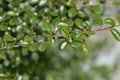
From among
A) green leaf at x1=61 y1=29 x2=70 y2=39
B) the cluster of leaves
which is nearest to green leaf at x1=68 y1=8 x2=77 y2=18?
the cluster of leaves

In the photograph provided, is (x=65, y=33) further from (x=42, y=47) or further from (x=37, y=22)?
(x=37, y=22)

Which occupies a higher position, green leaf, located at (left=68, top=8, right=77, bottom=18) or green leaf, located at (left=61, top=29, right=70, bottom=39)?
green leaf, located at (left=68, top=8, right=77, bottom=18)

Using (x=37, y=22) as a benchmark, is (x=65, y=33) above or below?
below

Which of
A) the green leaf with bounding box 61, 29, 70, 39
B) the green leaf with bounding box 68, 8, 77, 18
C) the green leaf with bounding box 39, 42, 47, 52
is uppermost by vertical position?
the green leaf with bounding box 68, 8, 77, 18

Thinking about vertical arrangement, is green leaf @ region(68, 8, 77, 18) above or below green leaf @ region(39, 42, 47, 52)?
above

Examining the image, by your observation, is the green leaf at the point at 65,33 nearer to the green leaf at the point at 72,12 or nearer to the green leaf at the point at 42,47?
the green leaf at the point at 42,47

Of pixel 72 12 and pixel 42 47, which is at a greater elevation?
pixel 72 12

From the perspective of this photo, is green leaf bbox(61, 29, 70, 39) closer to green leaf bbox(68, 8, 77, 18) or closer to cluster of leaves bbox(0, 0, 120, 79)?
cluster of leaves bbox(0, 0, 120, 79)

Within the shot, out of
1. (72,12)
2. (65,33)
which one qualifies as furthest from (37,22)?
(65,33)

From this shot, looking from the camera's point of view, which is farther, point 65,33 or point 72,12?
point 72,12

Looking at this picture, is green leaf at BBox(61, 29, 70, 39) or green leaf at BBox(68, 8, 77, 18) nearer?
green leaf at BBox(61, 29, 70, 39)

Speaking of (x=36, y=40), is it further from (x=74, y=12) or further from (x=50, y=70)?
(x=50, y=70)

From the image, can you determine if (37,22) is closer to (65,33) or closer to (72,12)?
(72,12)

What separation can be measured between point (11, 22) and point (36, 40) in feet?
0.74
